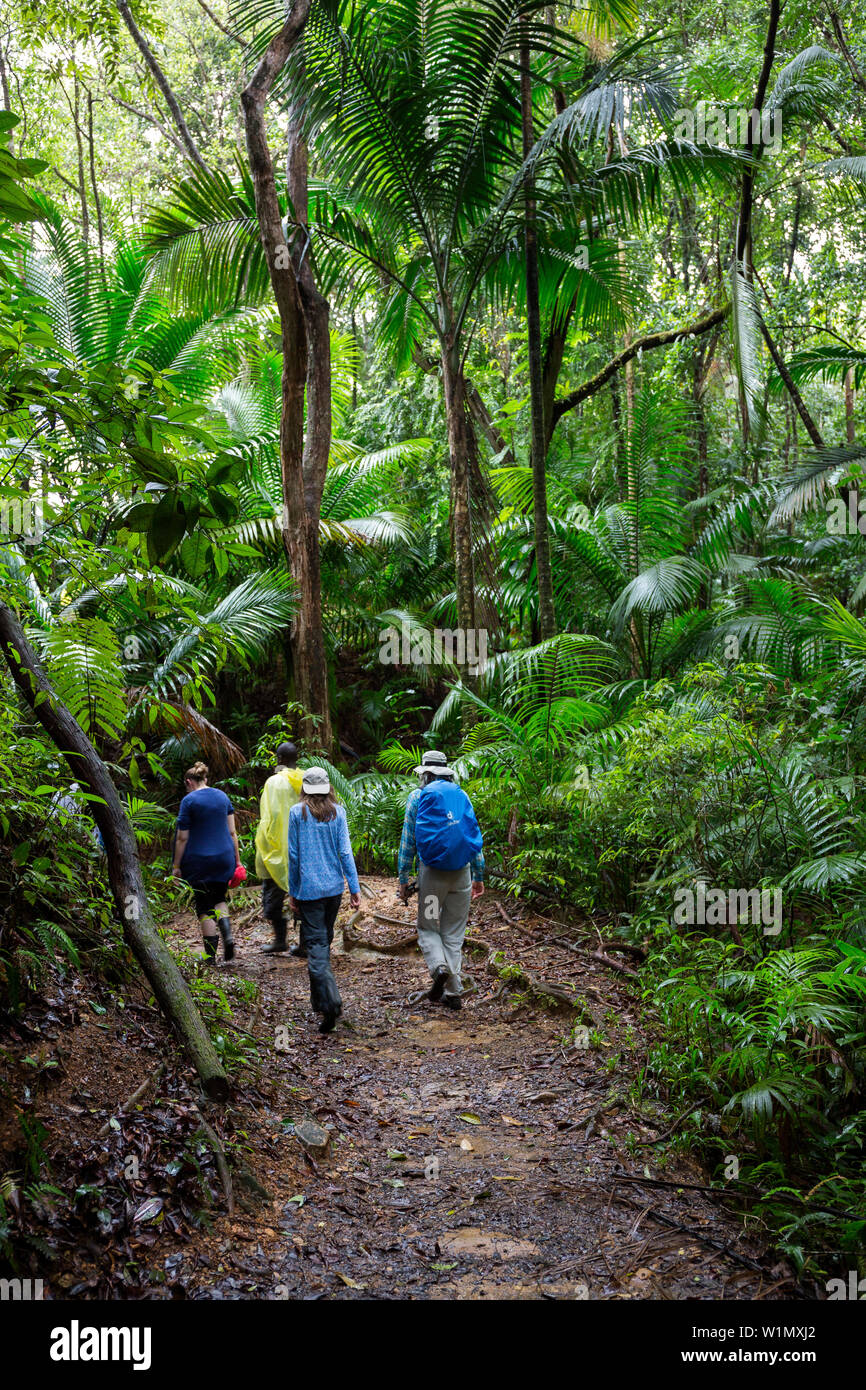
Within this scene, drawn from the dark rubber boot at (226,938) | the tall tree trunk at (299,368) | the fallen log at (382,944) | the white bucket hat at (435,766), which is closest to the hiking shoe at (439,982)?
the fallen log at (382,944)

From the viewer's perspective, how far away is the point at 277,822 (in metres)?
7.36

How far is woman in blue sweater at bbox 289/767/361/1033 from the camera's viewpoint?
5879 millimetres

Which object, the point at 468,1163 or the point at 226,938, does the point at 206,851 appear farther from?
the point at 468,1163

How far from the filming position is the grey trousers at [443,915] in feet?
21.1

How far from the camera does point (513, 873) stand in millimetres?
8195

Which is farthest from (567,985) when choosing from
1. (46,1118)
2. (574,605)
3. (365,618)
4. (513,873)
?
(365,618)

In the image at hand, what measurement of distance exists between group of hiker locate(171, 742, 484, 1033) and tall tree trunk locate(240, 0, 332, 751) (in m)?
2.57

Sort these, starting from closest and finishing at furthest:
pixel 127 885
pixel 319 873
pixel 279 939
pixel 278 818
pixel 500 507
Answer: pixel 127 885 → pixel 319 873 → pixel 278 818 → pixel 279 939 → pixel 500 507

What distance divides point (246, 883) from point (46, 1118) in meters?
6.53

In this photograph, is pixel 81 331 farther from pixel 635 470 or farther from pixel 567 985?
pixel 567 985

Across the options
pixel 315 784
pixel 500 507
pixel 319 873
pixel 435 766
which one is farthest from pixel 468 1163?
pixel 500 507

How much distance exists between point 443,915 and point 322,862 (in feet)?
3.22

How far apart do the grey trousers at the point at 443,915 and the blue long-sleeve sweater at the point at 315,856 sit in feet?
1.89

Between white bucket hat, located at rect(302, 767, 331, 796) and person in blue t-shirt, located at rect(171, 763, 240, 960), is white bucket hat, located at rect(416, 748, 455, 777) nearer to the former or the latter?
white bucket hat, located at rect(302, 767, 331, 796)
